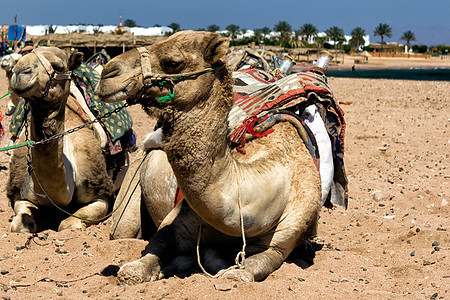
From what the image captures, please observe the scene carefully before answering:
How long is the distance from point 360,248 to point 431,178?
3358 millimetres

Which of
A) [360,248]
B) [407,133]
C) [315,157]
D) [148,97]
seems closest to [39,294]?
[148,97]

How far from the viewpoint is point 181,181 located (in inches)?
136

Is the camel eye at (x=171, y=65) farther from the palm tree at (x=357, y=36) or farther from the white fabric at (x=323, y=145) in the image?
the palm tree at (x=357, y=36)

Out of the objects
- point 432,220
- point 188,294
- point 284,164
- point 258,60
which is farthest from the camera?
point 258,60

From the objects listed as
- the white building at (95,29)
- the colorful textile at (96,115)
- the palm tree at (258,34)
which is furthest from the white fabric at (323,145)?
the palm tree at (258,34)

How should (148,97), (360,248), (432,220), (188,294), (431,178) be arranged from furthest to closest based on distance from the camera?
(431,178), (432,220), (360,248), (188,294), (148,97)

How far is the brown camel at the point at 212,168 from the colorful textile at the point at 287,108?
9.4 inches

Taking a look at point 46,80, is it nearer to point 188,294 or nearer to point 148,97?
point 148,97

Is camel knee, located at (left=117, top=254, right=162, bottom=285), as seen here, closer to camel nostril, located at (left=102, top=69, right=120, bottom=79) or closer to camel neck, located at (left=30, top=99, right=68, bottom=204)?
camel nostril, located at (left=102, top=69, right=120, bottom=79)

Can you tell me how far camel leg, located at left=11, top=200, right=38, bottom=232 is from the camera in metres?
5.50

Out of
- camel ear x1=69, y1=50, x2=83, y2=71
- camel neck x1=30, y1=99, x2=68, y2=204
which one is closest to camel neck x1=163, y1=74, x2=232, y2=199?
camel neck x1=30, y1=99, x2=68, y2=204

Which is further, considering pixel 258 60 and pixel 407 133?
pixel 407 133

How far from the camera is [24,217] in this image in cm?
563

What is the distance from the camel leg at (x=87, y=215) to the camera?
5730mm
